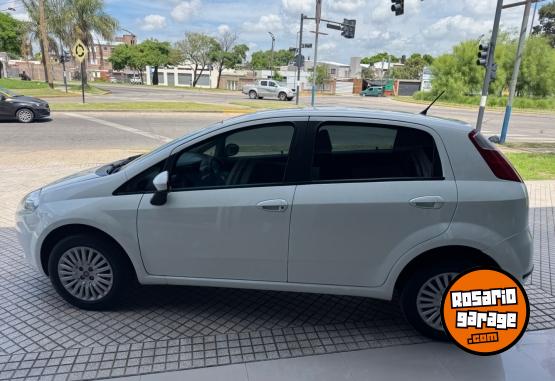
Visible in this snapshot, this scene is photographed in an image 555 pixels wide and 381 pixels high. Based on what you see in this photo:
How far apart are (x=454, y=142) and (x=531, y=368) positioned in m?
1.61

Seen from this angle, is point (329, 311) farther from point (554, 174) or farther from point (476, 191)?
point (554, 174)

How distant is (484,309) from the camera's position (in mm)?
2549

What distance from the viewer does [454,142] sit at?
2885 millimetres

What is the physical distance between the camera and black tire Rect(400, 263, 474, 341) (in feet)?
9.55

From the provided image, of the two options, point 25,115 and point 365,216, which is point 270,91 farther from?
point 365,216

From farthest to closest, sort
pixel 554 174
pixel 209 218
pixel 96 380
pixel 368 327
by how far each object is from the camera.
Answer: pixel 554 174 → pixel 368 327 → pixel 209 218 → pixel 96 380

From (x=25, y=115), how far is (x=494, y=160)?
1633 cm

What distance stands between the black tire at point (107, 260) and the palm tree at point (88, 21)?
37523mm

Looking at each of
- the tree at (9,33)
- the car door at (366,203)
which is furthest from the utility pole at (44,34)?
the car door at (366,203)

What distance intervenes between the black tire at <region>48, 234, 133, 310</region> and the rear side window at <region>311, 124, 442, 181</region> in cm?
165

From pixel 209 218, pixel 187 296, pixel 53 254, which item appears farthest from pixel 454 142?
pixel 53 254

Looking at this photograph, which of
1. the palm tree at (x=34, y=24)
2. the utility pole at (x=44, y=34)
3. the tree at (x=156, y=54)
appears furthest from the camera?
the tree at (x=156, y=54)

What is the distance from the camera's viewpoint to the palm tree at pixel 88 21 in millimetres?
34938

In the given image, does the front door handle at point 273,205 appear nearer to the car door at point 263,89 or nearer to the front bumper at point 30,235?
the front bumper at point 30,235
